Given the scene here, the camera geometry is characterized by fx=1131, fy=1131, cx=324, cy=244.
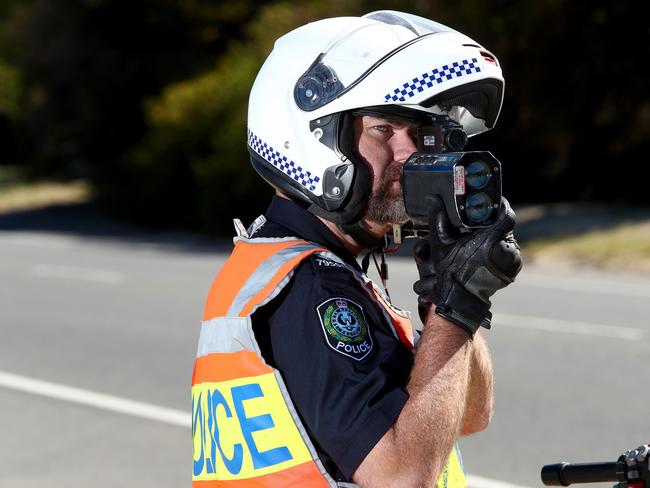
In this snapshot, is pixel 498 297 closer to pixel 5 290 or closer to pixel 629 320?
pixel 629 320

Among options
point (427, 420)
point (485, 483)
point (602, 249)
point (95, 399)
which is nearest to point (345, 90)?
point (427, 420)

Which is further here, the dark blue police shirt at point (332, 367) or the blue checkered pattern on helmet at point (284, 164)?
the blue checkered pattern on helmet at point (284, 164)

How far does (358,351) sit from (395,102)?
54 cm

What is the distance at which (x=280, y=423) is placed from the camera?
218 centimetres

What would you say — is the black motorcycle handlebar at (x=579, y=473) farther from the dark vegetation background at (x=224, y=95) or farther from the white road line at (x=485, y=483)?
the dark vegetation background at (x=224, y=95)

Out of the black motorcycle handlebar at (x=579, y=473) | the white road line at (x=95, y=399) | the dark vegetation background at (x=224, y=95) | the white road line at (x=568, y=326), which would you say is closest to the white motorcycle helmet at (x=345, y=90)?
the black motorcycle handlebar at (x=579, y=473)

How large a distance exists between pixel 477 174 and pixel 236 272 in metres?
0.55

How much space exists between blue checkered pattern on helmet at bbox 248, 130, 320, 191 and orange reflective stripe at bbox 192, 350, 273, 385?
43 cm

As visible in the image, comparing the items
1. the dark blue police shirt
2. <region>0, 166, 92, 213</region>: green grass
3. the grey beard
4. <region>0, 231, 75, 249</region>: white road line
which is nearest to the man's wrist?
the dark blue police shirt

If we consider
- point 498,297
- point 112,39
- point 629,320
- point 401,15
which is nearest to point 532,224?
point 498,297

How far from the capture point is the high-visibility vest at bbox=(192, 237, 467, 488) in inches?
85.4

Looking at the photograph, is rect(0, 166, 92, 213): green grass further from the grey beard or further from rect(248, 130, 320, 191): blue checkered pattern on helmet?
the grey beard

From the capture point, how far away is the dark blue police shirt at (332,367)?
208 centimetres

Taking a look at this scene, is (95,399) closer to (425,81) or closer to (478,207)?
(425,81)
